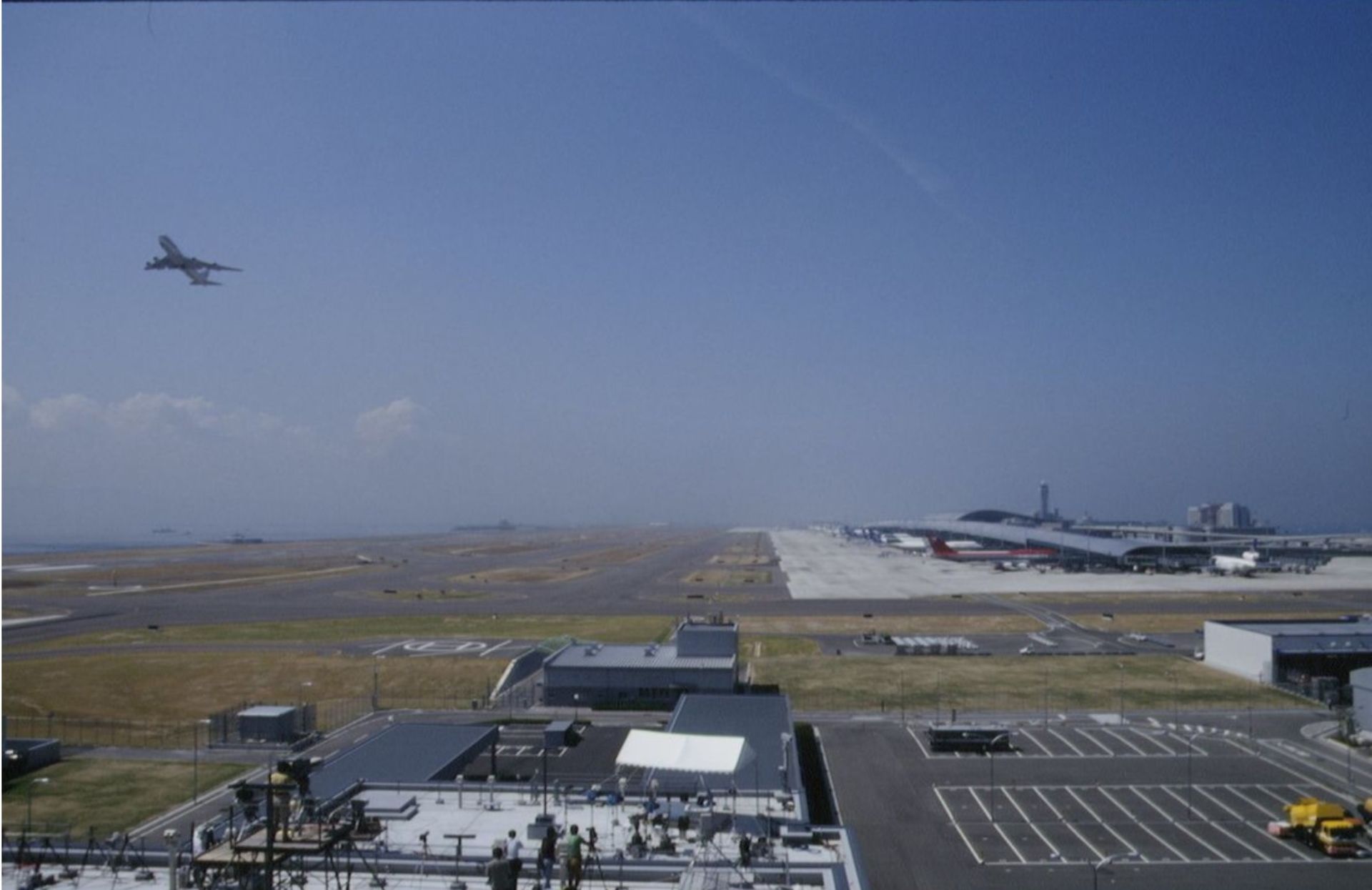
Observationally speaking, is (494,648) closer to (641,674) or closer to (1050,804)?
(641,674)

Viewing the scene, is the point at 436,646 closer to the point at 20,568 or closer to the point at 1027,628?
the point at 1027,628

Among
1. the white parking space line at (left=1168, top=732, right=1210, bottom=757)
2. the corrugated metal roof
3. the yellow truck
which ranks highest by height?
the corrugated metal roof

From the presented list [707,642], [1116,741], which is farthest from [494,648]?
[1116,741]

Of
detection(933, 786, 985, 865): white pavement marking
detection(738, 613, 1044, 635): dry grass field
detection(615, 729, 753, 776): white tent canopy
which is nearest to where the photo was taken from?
detection(615, 729, 753, 776): white tent canopy

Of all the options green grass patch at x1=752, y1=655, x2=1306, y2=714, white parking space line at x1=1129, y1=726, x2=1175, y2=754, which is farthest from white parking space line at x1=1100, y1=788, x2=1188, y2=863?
green grass patch at x1=752, y1=655, x2=1306, y2=714

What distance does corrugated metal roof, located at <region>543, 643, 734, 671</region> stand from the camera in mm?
51531

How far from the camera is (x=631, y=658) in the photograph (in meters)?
52.8

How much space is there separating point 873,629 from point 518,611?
39067 mm

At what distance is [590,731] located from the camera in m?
42.9

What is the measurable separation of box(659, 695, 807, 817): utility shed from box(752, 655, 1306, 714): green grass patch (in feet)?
45.6

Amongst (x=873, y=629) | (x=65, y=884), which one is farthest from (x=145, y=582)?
(x=65, y=884)

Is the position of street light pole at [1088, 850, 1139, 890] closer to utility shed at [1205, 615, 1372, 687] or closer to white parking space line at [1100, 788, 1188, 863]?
white parking space line at [1100, 788, 1188, 863]

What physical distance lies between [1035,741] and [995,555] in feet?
433

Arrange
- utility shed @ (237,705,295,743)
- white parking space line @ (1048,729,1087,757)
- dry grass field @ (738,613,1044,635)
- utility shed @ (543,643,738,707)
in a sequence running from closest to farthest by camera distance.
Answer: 1. white parking space line @ (1048,729,1087,757)
2. utility shed @ (237,705,295,743)
3. utility shed @ (543,643,738,707)
4. dry grass field @ (738,613,1044,635)
